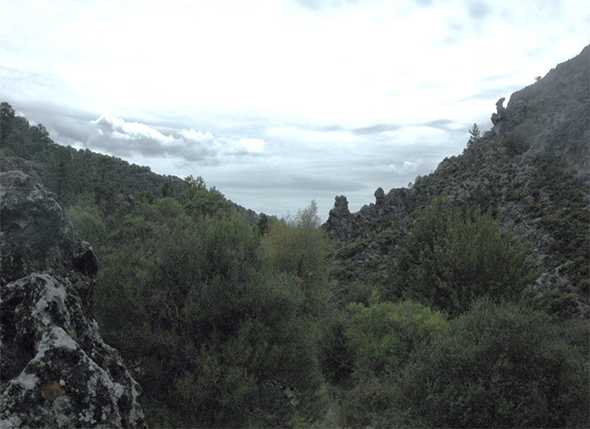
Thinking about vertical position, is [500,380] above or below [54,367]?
below

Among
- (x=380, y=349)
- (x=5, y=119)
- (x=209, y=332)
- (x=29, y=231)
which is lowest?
→ (x=380, y=349)

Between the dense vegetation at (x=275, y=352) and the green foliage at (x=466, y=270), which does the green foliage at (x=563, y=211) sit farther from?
the dense vegetation at (x=275, y=352)

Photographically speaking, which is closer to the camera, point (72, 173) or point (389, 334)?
point (389, 334)

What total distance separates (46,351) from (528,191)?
140 feet

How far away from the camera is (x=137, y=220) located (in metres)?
14.6

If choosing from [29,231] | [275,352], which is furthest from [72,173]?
[29,231]

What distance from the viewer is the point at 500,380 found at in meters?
8.65

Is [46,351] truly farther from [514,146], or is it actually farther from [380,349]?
[514,146]

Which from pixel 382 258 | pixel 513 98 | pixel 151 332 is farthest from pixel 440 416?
pixel 513 98

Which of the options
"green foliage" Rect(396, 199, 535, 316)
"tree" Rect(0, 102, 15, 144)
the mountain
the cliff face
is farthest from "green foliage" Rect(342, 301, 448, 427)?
"tree" Rect(0, 102, 15, 144)

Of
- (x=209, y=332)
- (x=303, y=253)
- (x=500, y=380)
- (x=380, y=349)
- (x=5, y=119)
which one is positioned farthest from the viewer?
(x=5, y=119)

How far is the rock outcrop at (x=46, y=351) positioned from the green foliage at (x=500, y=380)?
5.55 meters

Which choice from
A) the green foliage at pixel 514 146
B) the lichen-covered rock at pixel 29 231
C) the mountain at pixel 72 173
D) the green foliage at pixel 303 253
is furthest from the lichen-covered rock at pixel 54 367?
the green foliage at pixel 514 146

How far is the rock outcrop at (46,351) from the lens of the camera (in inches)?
153
